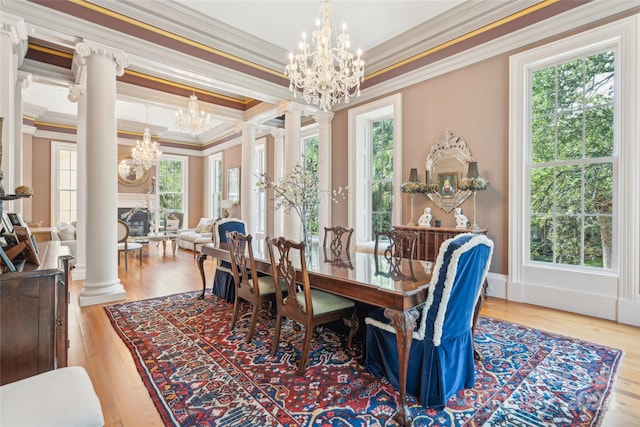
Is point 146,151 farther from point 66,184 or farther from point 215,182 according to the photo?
point 215,182

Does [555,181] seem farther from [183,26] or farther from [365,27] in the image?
[183,26]

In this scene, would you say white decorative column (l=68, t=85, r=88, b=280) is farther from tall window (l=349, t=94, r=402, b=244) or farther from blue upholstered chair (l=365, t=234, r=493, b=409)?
blue upholstered chair (l=365, t=234, r=493, b=409)

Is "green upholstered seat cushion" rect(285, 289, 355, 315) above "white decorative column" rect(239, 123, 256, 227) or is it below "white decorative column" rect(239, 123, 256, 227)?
below

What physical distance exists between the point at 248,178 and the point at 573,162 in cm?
546

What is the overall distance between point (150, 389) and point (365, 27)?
15.5 feet

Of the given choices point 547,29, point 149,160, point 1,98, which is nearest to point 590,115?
point 547,29

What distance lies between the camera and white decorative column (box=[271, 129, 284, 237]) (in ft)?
24.9

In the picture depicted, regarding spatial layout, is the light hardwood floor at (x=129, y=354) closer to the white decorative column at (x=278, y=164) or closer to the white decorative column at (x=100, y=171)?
the white decorative column at (x=100, y=171)

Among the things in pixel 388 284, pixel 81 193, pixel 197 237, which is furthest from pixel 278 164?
pixel 388 284

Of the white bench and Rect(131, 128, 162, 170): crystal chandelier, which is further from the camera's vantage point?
Rect(131, 128, 162, 170): crystal chandelier

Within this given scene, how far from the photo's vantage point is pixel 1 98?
3.31 meters

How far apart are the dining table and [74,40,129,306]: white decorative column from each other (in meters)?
2.14

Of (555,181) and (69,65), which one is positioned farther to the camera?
(69,65)

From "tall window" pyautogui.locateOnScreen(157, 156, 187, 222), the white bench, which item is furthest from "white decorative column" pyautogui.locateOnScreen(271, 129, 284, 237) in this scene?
the white bench
